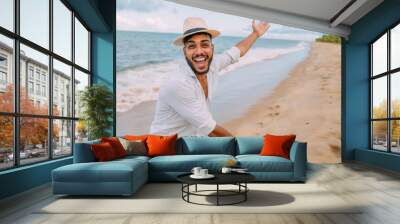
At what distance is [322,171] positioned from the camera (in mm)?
7770

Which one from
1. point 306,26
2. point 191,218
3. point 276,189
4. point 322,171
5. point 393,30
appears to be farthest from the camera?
point 306,26

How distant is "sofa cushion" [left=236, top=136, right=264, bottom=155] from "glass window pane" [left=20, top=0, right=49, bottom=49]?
3776 millimetres

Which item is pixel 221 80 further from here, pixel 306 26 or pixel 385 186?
pixel 385 186

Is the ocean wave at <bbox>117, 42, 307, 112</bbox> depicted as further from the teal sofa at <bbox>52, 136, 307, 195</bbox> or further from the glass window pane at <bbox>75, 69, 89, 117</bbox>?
the teal sofa at <bbox>52, 136, 307, 195</bbox>

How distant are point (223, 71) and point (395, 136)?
4089 millimetres

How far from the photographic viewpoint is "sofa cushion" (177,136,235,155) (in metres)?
7.11

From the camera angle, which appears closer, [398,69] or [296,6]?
[398,69]

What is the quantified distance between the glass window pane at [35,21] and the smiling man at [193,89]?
136 inches

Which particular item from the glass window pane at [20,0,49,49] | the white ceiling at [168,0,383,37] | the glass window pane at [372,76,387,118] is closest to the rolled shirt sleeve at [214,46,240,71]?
the white ceiling at [168,0,383,37]

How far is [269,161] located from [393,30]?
4.54 meters

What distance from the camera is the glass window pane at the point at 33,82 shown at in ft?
18.2

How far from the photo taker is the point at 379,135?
29.3ft

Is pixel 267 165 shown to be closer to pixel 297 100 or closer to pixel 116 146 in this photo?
pixel 116 146

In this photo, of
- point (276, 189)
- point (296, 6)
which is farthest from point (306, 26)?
point (276, 189)
